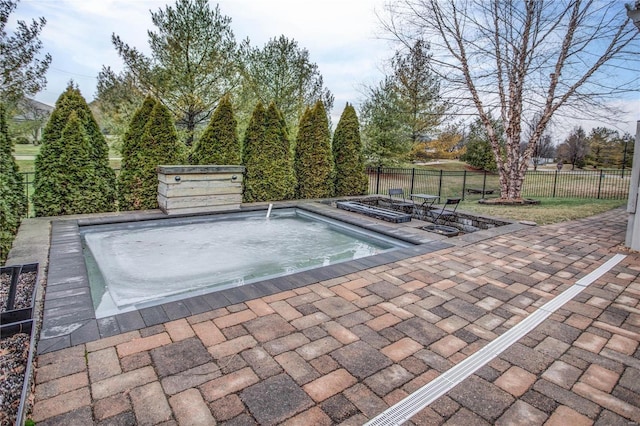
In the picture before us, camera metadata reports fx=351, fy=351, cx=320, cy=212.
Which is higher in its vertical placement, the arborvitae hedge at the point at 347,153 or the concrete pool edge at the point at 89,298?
the arborvitae hedge at the point at 347,153

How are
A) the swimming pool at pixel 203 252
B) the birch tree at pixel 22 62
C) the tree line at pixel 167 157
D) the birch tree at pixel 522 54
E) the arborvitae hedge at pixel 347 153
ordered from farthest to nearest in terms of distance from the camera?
the birch tree at pixel 22 62 → the arborvitae hedge at pixel 347 153 → the birch tree at pixel 522 54 → the tree line at pixel 167 157 → the swimming pool at pixel 203 252

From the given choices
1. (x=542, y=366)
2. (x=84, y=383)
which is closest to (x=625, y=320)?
(x=542, y=366)

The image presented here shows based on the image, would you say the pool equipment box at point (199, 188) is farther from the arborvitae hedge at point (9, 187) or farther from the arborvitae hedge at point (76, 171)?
the arborvitae hedge at point (9, 187)

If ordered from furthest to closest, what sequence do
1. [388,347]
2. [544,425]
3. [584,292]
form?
[584,292], [388,347], [544,425]

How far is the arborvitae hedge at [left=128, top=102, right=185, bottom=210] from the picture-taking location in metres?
6.31

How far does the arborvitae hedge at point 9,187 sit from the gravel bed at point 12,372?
2490mm

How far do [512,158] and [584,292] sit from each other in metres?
7.09

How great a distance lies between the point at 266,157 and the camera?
7516mm

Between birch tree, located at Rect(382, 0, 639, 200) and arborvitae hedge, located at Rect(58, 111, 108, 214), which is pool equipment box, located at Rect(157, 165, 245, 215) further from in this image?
birch tree, located at Rect(382, 0, 639, 200)

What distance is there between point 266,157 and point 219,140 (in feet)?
3.34

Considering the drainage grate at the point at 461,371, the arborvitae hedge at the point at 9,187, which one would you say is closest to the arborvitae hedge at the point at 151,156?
the arborvitae hedge at the point at 9,187

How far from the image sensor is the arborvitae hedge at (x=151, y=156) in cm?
631

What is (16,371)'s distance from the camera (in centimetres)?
177

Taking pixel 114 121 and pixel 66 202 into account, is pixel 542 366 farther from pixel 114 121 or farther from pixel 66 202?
pixel 114 121
